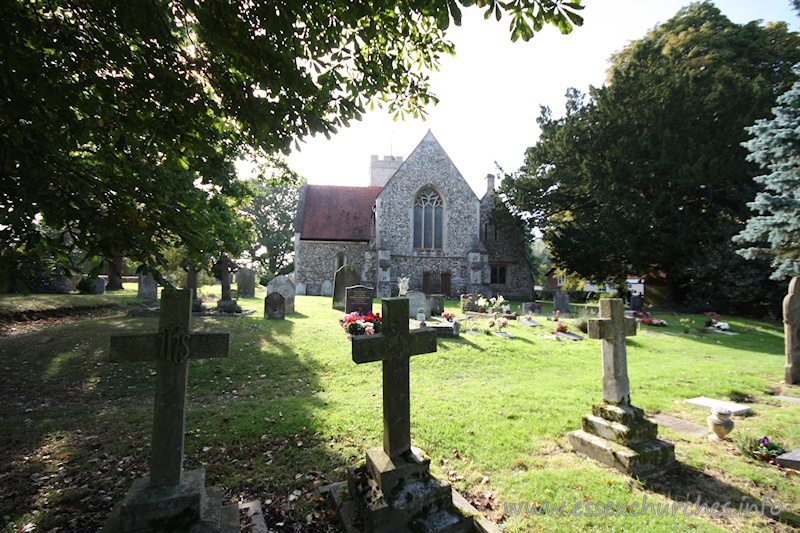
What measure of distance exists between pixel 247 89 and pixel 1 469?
14.1ft

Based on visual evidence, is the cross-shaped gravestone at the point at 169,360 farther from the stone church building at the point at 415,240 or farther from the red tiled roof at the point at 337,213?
the red tiled roof at the point at 337,213

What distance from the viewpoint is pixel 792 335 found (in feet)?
23.1

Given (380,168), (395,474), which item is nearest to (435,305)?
(395,474)

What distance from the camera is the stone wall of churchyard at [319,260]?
24656 mm

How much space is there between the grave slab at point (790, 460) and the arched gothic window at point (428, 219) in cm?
2074

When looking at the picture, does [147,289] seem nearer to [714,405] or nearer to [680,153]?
[714,405]

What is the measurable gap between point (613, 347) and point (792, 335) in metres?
6.05

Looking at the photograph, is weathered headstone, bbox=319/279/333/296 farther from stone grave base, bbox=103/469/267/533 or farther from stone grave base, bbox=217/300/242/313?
stone grave base, bbox=103/469/267/533

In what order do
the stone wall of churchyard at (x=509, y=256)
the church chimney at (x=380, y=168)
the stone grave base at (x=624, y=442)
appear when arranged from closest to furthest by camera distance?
the stone grave base at (x=624, y=442)
the stone wall of churchyard at (x=509, y=256)
the church chimney at (x=380, y=168)

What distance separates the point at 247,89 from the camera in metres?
3.62

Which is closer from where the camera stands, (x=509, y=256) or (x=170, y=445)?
(x=170, y=445)

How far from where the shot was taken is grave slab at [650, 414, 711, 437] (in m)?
4.46

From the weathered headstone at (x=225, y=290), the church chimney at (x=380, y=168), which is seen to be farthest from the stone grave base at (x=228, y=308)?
the church chimney at (x=380, y=168)

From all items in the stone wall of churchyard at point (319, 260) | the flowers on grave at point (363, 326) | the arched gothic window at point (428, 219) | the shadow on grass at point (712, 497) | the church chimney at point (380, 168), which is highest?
the church chimney at point (380, 168)
